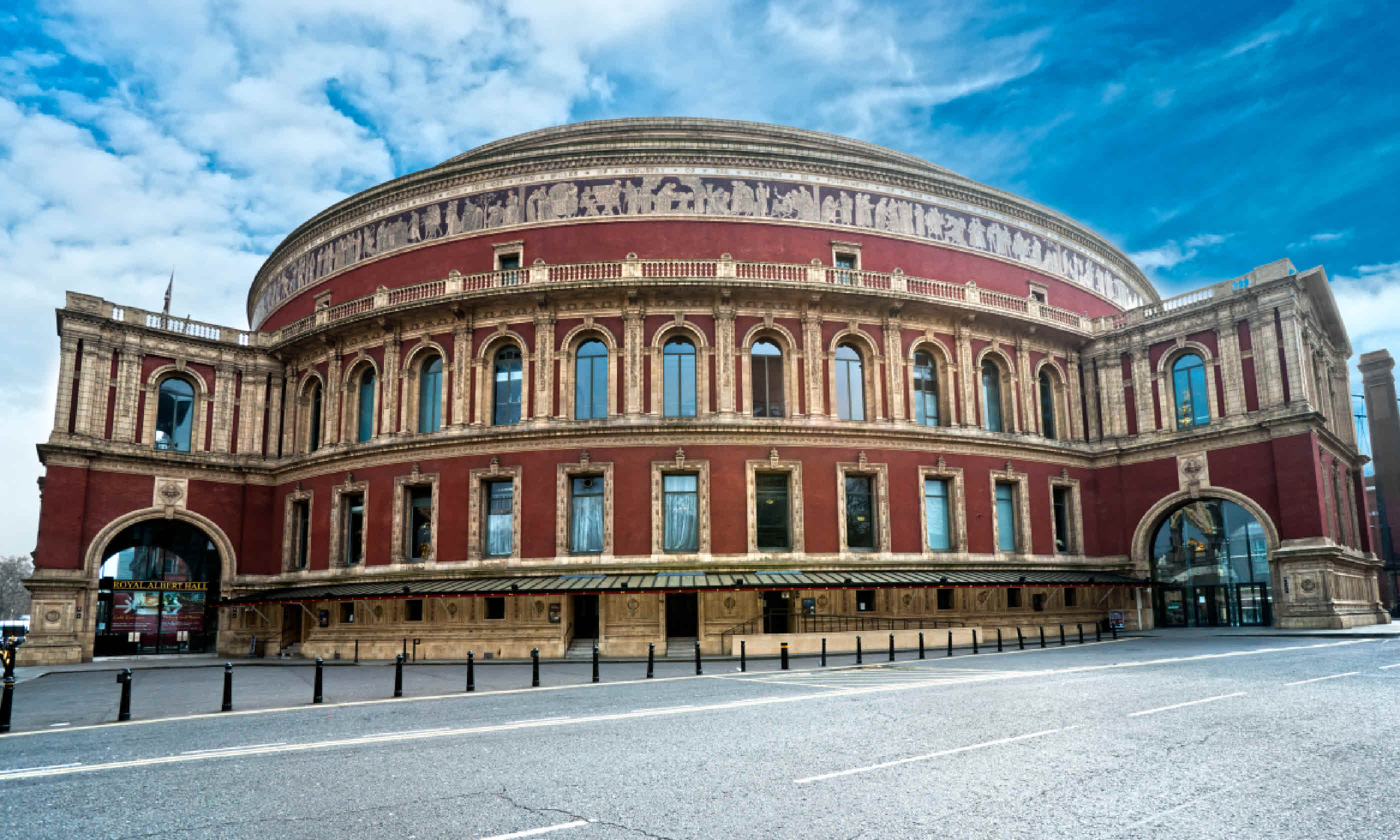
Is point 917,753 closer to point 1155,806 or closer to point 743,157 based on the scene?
point 1155,806

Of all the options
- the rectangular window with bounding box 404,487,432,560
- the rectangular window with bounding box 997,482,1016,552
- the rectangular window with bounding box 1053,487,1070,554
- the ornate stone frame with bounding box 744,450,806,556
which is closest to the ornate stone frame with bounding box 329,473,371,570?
the rectangular window with bounding box 404,487,432,560

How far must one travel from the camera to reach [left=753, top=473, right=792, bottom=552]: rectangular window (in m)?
33.3

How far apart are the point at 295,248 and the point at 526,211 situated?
14562 millimetres

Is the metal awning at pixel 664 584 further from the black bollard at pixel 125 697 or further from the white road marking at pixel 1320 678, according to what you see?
the white road marking at pixel 1320 678

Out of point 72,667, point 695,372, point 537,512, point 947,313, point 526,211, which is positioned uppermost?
point 526,211

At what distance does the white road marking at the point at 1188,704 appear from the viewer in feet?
42.2

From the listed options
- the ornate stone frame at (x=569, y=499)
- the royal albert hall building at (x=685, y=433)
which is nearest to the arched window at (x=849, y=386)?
the royal albert hall building at (x=685, y=433)

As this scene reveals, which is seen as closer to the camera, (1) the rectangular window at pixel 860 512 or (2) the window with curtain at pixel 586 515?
(2) the window with curtain at pixel 586 515

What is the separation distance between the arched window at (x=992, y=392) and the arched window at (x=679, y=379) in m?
12.7

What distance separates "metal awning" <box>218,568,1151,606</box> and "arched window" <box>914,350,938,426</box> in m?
6.25

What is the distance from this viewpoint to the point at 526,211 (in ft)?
120


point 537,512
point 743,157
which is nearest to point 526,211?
point 743,157

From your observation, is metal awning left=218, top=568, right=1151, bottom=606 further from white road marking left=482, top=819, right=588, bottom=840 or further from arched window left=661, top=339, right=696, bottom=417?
white road marking left=482, top=819, right=588, bottom=840

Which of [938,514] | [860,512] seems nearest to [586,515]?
[860,512]
